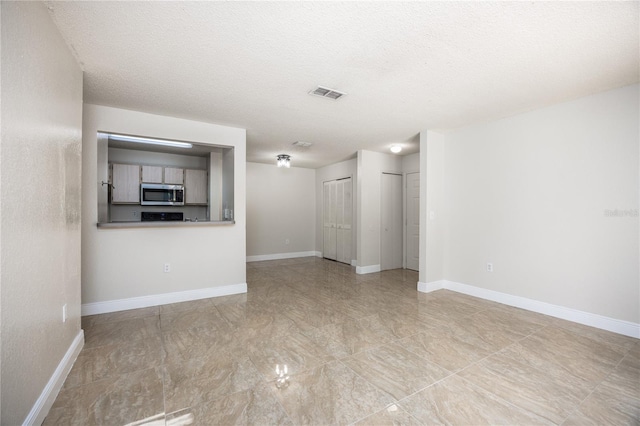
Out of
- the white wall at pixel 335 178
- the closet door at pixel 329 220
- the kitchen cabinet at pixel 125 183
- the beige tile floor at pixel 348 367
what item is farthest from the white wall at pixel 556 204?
the kitchen cabinet at pixel 125 183

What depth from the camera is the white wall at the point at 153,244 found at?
3293 mm

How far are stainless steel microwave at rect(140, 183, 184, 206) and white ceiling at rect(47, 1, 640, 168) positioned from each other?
2080 millimetres

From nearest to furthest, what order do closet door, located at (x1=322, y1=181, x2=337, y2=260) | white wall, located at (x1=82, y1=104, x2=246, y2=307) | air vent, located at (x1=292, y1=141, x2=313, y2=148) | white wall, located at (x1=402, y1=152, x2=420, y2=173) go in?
1. white wall, located at (x1=82, y1=104, x2=246, y2=307)
2. air vent, located at (x1=292, y1=141, x2=313, y2=148)
3. white wall, located at (x1=402, y1=152, x2=420, y2=173)
4. closet door, located at (x1=322, y1=181, x2=337, y2=260)

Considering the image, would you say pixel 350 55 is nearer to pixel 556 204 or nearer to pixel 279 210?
pixel 556 204

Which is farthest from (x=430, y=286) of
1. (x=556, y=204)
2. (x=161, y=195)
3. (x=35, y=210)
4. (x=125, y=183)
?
(x=125, y=183)

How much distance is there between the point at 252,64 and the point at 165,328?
8.97 ft

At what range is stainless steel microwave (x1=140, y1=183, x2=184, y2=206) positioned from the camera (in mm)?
5113

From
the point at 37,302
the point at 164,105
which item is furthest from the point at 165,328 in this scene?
the point at 164,105

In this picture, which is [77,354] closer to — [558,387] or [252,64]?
[252,64]

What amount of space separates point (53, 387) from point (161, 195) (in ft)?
13.1

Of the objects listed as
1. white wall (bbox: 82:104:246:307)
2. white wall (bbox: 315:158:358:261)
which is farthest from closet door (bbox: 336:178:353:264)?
white wall (bbox: 82:104:246:307)

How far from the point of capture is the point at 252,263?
6.73 m

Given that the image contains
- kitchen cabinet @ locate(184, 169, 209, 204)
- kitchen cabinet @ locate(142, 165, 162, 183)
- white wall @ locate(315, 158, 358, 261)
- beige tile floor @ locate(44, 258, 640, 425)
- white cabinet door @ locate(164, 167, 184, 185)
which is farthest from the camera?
white wall @ locate(315, 158, 358, 261)

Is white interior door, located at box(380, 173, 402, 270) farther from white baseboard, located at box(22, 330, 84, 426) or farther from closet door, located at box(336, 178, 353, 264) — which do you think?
white baseboard, located at box(22, 330, 84, 426)
